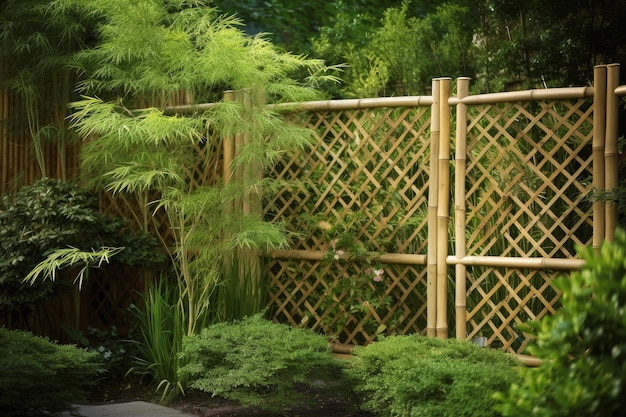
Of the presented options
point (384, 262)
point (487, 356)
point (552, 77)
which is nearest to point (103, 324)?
point (384, 262)

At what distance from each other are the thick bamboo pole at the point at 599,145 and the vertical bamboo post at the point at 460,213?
0.80m

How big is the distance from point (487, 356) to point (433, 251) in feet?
3.36

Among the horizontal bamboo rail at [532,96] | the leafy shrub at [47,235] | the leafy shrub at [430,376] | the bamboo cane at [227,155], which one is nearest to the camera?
the leafy shrub at [430,376]

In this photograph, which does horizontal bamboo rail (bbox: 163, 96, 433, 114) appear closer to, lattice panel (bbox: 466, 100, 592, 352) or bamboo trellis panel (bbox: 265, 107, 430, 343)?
bamboo trellis panel (bbox: 265, 107, 430, 343)

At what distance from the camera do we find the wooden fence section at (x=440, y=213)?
216 inches

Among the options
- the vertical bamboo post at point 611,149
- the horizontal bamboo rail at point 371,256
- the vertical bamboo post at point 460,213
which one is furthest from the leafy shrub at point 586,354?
the horizontal bamboo rail at point 371,256

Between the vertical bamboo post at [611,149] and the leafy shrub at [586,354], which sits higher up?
the vertical bamboo post at [611,149]

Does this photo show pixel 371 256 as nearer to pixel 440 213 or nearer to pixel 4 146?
pixel 440 213

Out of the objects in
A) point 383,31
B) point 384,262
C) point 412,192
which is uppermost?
point 383,31

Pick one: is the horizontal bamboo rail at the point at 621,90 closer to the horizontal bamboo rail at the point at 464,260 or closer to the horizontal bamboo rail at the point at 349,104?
the horizontal bamboo rail at the point at 464,260

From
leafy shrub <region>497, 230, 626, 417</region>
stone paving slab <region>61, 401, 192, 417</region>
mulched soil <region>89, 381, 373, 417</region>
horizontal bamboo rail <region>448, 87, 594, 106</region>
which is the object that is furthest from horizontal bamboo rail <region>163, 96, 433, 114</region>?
leafy shrub <region>497, 230, 626, 417</region>

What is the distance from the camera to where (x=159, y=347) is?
20.1ft

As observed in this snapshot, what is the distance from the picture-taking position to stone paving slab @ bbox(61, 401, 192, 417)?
18.0ft

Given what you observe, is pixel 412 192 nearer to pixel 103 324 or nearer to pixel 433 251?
pixel 433 251
